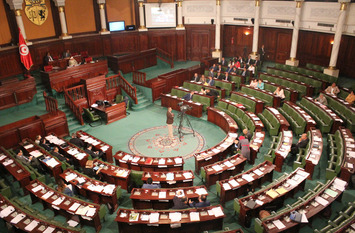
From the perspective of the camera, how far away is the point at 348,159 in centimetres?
912

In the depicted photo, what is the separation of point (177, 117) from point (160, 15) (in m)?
10.2

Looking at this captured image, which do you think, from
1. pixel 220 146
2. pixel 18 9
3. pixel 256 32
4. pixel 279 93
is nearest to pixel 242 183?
pixel 220 146

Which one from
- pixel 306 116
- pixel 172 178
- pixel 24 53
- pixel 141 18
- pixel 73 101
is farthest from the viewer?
pixel 141 18

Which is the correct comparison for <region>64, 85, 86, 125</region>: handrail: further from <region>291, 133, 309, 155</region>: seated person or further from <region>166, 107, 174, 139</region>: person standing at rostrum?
<region>291, 133, 309, 155</region>: seated person

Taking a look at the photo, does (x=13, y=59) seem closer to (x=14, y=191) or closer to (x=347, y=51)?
(x=14, y=191)

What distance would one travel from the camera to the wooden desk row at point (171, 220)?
7.36 m

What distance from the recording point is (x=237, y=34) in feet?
69.7

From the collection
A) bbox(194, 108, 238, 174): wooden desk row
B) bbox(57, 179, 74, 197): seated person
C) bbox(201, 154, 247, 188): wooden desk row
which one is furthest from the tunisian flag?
bbox(201, 154, 247, 188): wooden desk row

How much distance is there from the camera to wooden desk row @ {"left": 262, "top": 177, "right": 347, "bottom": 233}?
22.9 feet

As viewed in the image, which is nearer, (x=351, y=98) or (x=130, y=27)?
(x=351, y=98)

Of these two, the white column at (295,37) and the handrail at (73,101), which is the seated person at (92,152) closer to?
the handrail at (73,101)

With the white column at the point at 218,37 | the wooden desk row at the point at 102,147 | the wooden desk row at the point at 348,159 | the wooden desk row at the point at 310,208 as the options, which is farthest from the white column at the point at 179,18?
the wooden desk row at the point at 310,208

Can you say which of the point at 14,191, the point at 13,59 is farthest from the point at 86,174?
the point at 13,59

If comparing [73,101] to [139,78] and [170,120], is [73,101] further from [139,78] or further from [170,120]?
[170,120]
